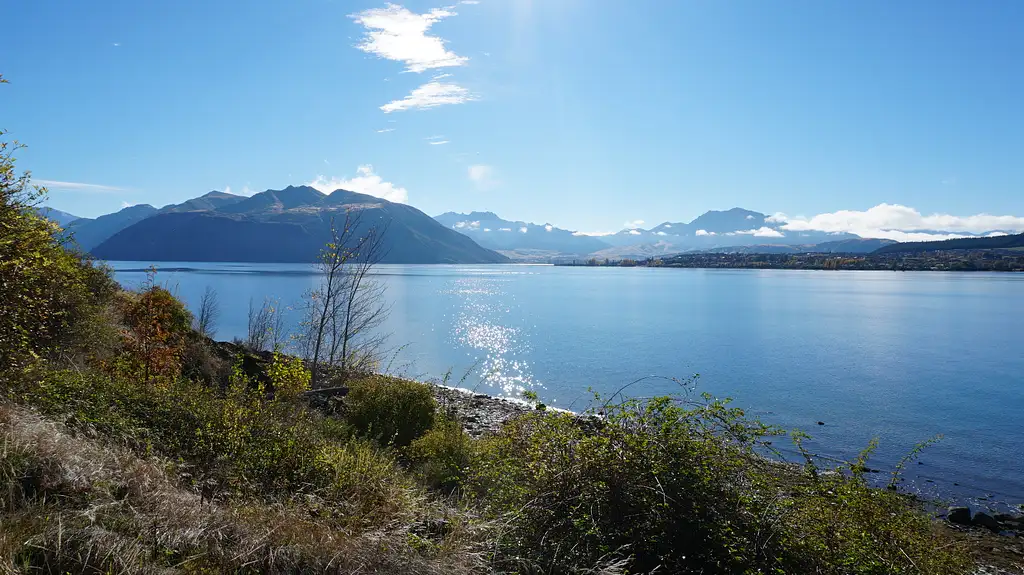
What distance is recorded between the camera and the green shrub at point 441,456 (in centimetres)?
936

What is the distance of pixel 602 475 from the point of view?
546 centimetres

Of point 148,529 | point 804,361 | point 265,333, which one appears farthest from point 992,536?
point 265,333

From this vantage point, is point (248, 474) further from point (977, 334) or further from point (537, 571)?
point (977, 334)

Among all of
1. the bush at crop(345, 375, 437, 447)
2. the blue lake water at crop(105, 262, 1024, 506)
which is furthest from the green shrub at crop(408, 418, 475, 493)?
the blue lake water at crop(105, 262, 1024, 506)

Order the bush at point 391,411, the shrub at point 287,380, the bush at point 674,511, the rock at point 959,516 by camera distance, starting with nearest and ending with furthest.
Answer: the bush at point 674,511 < the shrub at point 287,380 < the bush at point 391,411 < the rock at point 959,516

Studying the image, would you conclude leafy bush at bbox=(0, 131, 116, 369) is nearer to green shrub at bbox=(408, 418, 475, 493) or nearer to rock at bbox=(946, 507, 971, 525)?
green shrub at bbox=(408, 418, 475, 493)

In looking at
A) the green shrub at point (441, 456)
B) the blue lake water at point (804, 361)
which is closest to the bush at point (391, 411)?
the green shrub at point (441, 456)

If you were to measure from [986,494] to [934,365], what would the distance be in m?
21.9

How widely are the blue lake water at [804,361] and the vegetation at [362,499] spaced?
1466 cm

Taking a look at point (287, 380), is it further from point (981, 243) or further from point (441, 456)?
point (981, 243)

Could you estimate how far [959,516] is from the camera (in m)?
13.5

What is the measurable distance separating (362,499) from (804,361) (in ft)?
118

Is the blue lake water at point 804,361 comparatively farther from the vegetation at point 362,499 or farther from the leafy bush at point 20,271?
the leafy bush at point 20,271

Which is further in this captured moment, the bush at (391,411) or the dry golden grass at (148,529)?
the bush at (391,411)
